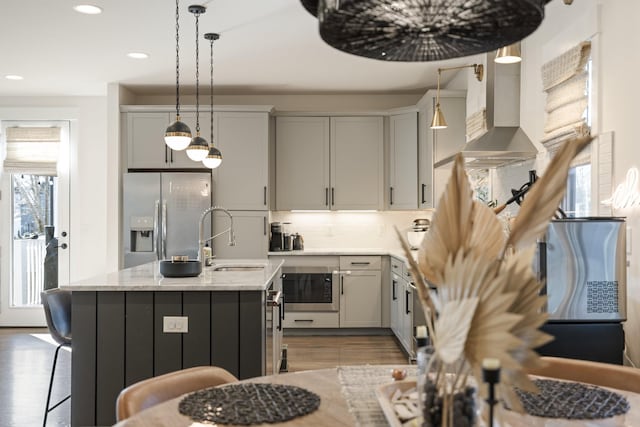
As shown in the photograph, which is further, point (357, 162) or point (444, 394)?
point (357, 162)

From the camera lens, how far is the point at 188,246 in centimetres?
621

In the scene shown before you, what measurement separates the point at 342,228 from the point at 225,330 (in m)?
3.92

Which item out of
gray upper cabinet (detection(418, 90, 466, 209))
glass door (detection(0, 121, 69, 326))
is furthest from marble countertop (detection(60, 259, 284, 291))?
glass door (detection(0, 121, 69, 326))

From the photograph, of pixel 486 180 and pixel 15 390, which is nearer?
pixel 15 390

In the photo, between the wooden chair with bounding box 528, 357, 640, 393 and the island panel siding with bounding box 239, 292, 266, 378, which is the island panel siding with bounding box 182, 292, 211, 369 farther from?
the wooden chair with bounding box 528, 357, 640, 393

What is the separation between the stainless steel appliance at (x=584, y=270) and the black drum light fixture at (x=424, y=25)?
5.55 feet

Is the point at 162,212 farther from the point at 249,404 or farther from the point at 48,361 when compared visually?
the point at 249,404

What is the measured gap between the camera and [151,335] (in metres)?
3.18

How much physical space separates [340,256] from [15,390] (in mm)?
3250

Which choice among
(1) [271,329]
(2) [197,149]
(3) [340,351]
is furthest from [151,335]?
(3) [340,351]

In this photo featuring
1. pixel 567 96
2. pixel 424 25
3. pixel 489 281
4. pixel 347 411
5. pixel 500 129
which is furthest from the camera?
pixel 500 129

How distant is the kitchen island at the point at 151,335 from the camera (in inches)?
124

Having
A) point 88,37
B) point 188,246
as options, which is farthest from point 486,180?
point 88,37

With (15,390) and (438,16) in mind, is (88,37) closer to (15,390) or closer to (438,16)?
(15,390)
